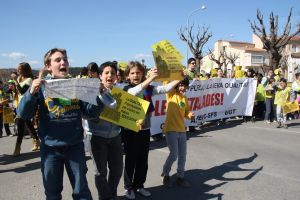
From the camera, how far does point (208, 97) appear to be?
10633 mm

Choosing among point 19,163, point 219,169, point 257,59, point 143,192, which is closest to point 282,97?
point 219,169

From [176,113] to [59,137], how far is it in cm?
233

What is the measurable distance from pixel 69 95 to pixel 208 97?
8067 millimetres

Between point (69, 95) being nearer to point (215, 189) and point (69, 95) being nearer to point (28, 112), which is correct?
point (28, 112)

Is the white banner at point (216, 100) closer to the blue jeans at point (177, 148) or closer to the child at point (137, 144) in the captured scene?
the blue jeans at point (177, 148)

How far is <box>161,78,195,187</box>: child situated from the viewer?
5.01 m

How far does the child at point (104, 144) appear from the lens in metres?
3.87

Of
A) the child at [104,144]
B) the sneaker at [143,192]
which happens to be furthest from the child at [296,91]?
the child at [104,144]

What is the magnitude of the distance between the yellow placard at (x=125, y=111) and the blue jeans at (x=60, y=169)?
0.60 meters

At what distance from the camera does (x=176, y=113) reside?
5.09 meters

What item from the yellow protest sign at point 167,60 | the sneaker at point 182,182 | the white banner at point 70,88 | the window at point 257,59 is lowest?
the sneaker at point 182,182

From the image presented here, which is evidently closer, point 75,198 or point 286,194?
point 75,198

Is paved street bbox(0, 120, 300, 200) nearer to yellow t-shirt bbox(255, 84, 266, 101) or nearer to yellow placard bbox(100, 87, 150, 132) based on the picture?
yellow placard bbox(100, 87, 150, 132)

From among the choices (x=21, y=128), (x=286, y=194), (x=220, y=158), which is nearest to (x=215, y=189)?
(x=286, y=194)
